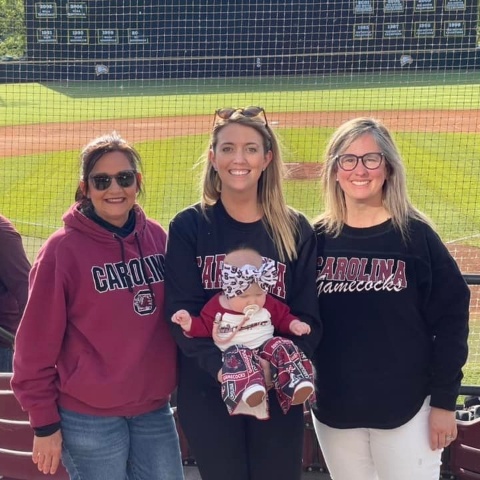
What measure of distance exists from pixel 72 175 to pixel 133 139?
163 inches

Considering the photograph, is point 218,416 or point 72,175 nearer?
point 218,416

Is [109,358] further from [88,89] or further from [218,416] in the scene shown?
[88,89]

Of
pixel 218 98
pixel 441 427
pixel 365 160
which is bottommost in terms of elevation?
pixel 441 427

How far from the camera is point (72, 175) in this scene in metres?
14.3

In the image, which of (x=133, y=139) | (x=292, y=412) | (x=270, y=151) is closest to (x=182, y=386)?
(x=292, y=412)

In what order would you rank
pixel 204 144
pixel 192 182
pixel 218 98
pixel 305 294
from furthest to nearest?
pixel 218 98 → pixel 204 144 → pixel 192 182 → pixel 305 294

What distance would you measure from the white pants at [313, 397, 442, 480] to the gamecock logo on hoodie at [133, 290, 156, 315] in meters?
0.76

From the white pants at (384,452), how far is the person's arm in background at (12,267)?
5.03 feet

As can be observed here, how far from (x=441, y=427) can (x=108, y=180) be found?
4.74 feet

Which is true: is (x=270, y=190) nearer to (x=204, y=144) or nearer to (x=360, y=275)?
(x=360, y=275)

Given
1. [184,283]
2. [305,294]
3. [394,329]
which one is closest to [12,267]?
[184,283]

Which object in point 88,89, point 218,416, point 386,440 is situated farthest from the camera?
point 88,89

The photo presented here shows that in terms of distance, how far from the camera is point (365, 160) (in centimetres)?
259

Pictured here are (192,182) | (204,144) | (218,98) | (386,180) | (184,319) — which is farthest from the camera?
(218,98)
